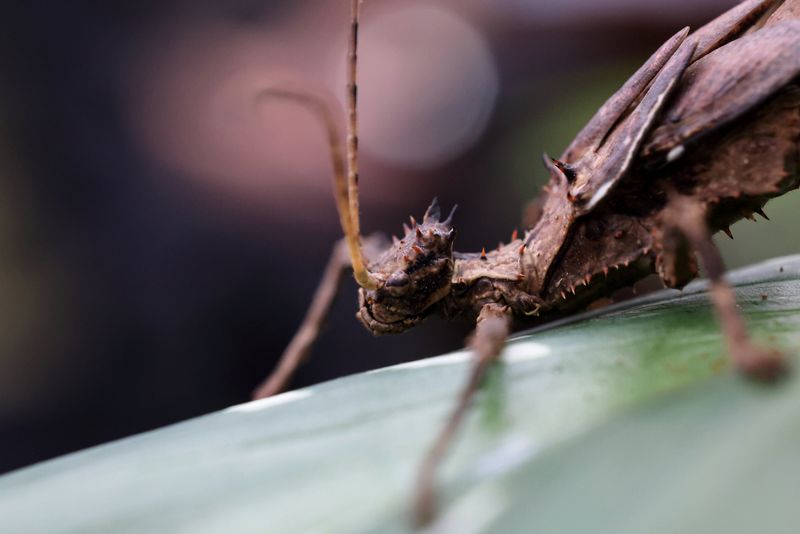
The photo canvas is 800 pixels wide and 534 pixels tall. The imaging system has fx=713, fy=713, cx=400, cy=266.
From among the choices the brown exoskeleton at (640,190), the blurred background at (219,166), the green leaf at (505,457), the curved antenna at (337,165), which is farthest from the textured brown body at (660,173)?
the blurred background at (219,166)

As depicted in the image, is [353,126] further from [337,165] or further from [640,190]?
[640,190]

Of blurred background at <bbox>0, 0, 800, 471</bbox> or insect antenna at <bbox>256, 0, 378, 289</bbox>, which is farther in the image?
blurred background at <bbox>0, 0, 800, 471</bbox>

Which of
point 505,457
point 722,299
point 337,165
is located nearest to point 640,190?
point 722,299

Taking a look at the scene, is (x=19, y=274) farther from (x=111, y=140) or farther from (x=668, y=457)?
(x=668, y=457)

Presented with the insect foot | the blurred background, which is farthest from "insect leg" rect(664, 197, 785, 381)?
the blurred background

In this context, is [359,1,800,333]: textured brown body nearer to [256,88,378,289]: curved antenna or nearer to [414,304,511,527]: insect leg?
[256,88,378,289]: curved antenna

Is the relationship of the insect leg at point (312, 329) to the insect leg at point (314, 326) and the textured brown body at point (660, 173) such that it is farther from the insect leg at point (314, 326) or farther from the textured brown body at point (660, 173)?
the textured brown body at point (660, 173)

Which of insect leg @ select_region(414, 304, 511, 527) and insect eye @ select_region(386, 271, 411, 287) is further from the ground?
insect eye @ select_region(386, 271, 411, 287)
